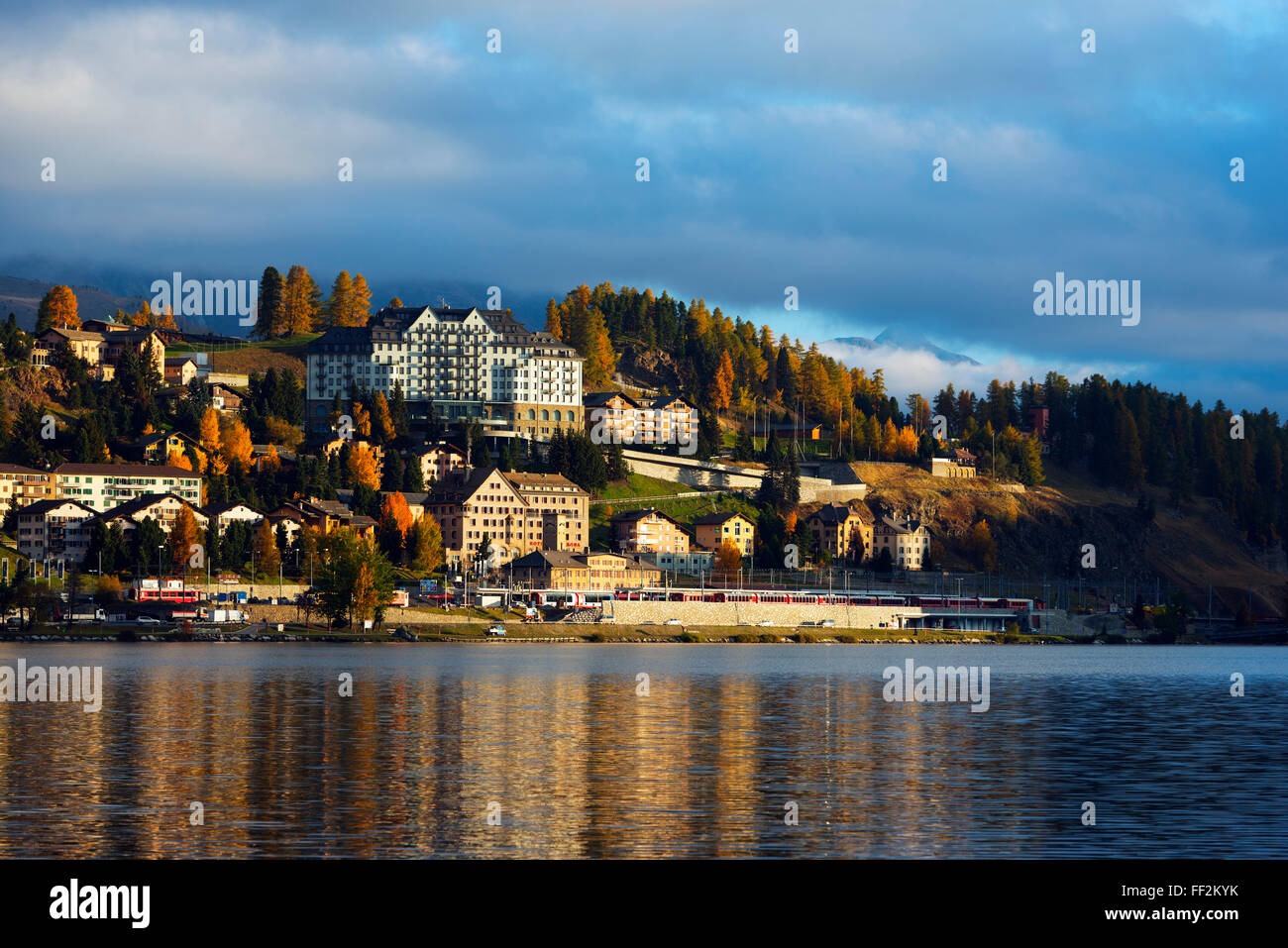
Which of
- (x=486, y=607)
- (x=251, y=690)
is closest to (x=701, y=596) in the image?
(x=486, y=607)

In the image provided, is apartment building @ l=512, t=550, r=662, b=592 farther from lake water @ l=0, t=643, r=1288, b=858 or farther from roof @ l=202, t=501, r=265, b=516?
lake water @ l=0, t=643, r=1288, b=858

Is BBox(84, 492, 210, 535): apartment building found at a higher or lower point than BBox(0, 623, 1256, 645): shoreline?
higher

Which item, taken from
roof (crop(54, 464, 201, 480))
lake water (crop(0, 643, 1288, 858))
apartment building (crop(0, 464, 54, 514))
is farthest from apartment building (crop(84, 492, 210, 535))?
lake water (crop(0, 643, 1288, 858))

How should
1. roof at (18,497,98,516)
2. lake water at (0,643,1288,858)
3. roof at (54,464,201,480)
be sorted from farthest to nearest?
roof at (54,464,201,480) → roof at (18,497,98,516) → lake water at (0,643,1288,858)

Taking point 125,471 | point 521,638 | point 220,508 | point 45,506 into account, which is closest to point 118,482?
point 125,471

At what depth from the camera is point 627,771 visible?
45.2 metres

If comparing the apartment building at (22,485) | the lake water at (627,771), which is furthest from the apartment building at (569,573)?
the lake water at (627,771)

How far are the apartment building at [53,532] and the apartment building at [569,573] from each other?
2061 inches

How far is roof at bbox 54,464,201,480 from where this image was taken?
621 ft

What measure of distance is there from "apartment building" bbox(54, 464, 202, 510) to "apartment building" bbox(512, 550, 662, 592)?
4190 cm
